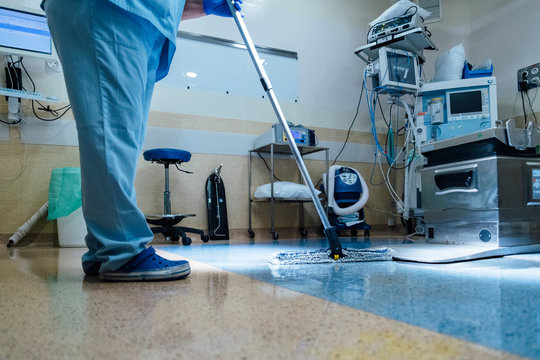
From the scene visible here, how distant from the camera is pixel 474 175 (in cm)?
232

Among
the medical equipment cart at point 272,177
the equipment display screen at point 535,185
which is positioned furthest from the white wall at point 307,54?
the equipment display screen at point 535,185

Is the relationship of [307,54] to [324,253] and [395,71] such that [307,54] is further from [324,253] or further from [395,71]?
[324,253]

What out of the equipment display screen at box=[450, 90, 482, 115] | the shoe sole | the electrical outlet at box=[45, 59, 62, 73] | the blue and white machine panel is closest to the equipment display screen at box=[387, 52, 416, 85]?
the blue and white machine panel

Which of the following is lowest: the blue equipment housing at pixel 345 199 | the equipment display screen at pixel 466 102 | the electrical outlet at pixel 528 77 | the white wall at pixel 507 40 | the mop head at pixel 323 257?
the mop head at pixel 323 257

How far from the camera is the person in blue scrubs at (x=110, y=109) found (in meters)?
1.10

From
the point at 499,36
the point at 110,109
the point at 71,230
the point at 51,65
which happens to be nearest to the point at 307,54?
the point at 499,36

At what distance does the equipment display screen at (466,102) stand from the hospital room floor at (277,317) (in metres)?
2.88

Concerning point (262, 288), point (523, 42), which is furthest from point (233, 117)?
point (523, 42)

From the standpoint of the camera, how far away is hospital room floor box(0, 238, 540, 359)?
0.55 meters

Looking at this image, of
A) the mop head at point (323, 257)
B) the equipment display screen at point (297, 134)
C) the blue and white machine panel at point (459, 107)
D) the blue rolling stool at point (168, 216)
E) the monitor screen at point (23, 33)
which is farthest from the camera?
the blue and white machine panel at point (459, 107)

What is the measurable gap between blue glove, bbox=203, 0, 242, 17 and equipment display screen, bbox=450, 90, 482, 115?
2884 mm

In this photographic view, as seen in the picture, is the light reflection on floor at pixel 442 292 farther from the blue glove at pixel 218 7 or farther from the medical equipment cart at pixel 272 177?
the medical equipment cart at pixel 272 177

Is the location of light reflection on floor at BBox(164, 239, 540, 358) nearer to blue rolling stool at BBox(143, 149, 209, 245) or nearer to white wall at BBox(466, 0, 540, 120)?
blue rolling stool at BBox(143, 149, 209, 245)

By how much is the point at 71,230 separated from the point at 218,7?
6.99 feet
